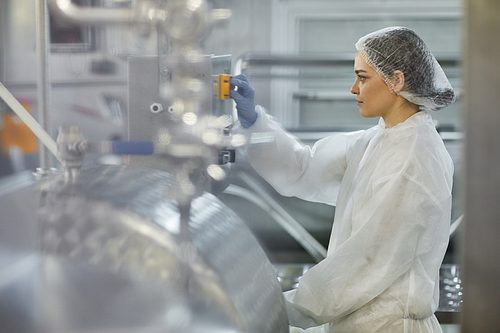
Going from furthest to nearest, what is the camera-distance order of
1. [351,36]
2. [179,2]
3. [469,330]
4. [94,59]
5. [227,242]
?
1. [351,36]
2. [94,59]
3. [227,242]
4. [179,2]
5. [469,330]

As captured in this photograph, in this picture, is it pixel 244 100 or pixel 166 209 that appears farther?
pixel 244 100

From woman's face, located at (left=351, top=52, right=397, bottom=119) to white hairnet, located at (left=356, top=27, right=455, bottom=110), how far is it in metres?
0.02

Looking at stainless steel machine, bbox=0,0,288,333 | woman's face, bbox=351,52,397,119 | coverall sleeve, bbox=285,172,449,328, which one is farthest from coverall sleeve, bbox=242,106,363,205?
stainless steel machine, bbox=0,0,288,333

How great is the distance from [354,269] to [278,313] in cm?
25

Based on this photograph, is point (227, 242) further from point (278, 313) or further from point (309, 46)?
point (309, 46)

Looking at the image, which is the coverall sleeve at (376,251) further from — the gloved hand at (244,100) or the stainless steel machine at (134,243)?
the gloved hand at (244,100)

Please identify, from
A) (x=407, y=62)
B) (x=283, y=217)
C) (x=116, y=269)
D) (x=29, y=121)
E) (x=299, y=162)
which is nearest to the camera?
(x=116, y=269)

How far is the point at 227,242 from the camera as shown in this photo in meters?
0.76

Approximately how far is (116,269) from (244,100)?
2.01 ft

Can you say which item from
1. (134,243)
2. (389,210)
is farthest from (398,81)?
(134,243)

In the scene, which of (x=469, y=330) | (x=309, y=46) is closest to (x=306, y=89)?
(x=309, y=46)

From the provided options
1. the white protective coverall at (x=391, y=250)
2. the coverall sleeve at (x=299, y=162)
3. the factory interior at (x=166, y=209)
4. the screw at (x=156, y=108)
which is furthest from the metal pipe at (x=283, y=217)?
the screw at (x=156, y=108)

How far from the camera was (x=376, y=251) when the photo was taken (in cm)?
98

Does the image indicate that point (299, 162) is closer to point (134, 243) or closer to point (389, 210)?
point (389, 210)
